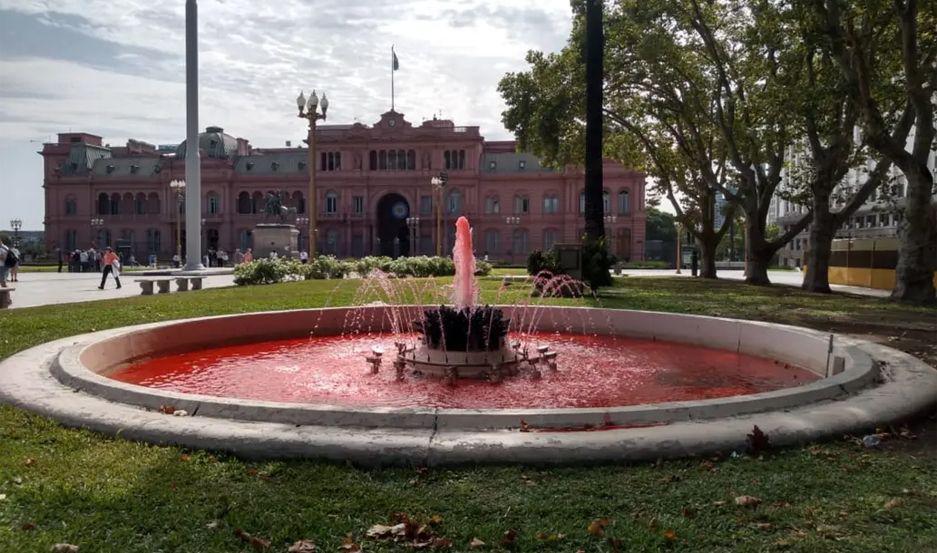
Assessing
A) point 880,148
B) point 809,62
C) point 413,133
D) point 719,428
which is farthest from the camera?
point 413,133

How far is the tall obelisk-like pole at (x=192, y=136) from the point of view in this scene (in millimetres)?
30500

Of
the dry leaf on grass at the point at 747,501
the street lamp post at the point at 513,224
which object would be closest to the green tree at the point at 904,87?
the dry leaf on grass at the point at 747,501

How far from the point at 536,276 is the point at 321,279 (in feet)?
35.5

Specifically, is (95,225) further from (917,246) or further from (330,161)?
(917,246)

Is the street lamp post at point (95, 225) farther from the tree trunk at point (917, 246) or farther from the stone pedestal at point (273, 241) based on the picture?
the tree trunk at point (917, 246)

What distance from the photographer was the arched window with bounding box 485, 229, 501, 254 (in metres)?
67.4

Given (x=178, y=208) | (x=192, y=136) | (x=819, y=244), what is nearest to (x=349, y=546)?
(x=819, y=244)

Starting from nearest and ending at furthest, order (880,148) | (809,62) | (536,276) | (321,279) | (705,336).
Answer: (705,336) → (880,148) → (536,276) → (809,62) → (321,279)

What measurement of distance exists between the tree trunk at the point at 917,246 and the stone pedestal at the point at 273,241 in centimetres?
2555

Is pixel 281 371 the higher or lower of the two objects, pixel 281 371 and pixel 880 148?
the lower

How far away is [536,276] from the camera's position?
17750mm

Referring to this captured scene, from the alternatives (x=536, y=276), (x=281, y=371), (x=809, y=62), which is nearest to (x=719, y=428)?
(x=281, y=371)

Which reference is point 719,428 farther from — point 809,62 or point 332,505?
point 809,62

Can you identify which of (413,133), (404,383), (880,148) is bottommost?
(404,383)
